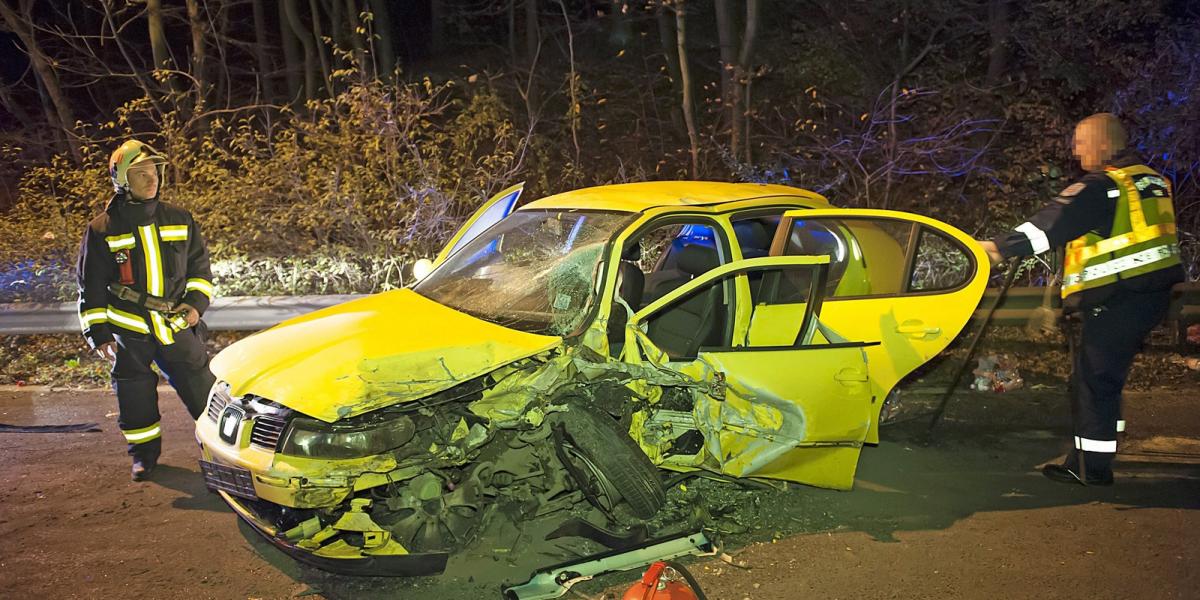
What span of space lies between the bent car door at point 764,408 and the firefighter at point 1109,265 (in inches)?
48.3

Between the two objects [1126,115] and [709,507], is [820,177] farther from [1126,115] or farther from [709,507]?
[709,507]

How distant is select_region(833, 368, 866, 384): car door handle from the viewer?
4.39 m

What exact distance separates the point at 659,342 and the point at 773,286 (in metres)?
0.68

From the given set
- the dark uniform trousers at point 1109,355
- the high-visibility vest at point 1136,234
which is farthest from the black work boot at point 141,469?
the high-visibility vest at point 1136,234

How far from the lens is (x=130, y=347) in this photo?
5.27 metres

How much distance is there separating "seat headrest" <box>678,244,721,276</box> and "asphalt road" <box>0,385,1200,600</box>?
116cm

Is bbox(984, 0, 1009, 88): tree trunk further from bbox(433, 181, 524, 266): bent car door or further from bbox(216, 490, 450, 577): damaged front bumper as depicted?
bbox(216, 490, 450, 577): damaged front bumper

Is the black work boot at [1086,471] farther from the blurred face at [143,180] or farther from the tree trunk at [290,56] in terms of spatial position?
the tree trunk at [290,56]

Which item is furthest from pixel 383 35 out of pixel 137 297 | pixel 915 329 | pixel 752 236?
pixel 915 329

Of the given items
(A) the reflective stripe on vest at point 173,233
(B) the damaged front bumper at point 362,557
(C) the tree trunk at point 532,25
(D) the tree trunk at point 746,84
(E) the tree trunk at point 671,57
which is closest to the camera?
(B) the damaged front bumper at point 362,557

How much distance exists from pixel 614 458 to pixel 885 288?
7.26 ft

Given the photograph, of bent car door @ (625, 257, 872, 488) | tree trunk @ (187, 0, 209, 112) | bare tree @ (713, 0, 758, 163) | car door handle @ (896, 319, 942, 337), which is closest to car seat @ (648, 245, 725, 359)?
bent car door @ (625, 257, 872, 488)

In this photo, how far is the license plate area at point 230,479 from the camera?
383 centimetres

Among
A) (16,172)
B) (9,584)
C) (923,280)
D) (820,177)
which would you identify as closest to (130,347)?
(9,584)
